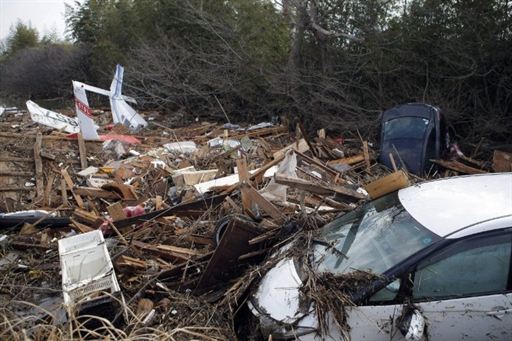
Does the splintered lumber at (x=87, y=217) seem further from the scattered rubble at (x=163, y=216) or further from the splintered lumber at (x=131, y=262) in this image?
the splintered lumber at (x=131, y=262)

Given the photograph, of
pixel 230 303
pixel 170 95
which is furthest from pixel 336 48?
pixel 230 303

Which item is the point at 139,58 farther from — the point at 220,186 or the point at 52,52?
the point at 52,52

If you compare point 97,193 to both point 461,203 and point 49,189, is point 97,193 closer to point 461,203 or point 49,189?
point 49,189

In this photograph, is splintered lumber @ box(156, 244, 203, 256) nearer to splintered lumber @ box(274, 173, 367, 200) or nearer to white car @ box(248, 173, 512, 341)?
splintered lumber @ box(274, 173, 367, 200)

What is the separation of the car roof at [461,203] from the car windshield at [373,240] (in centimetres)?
9

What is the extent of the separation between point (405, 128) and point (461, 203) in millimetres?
6012

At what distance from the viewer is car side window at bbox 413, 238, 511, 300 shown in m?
2.95

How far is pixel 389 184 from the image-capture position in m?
4.09

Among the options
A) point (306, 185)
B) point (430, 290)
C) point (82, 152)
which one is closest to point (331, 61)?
point (82, 152)

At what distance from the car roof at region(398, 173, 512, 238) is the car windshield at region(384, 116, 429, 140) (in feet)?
16.7

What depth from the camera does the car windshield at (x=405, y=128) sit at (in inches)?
349

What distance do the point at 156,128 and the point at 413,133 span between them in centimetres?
1014

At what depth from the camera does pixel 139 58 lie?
20.3 metres

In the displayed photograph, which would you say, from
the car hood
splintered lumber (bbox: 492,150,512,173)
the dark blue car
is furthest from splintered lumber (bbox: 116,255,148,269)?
splintered lumber (bbox: 492,150,512,173)
